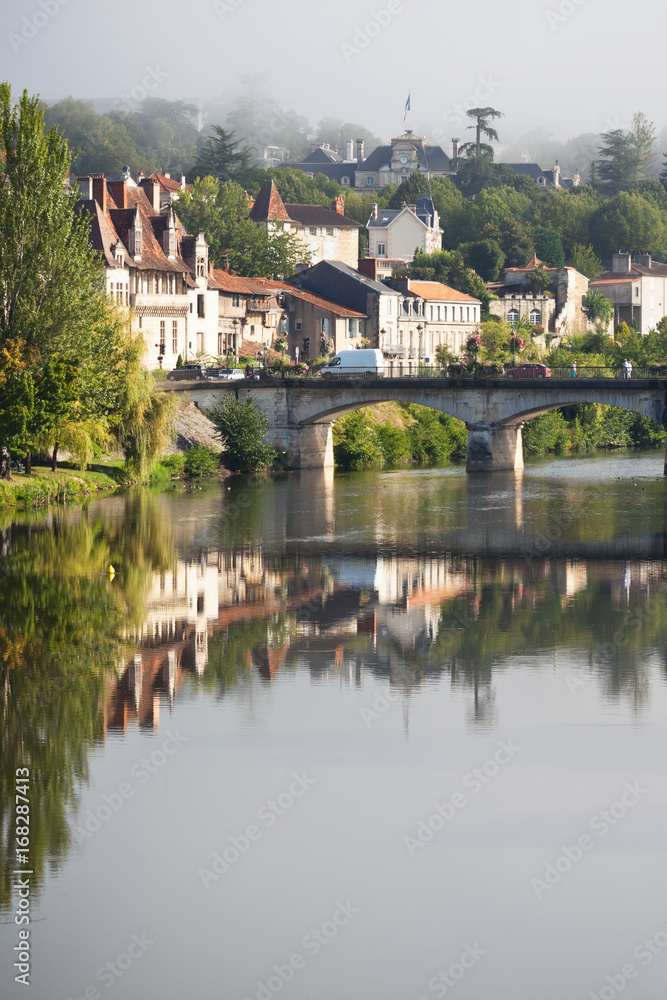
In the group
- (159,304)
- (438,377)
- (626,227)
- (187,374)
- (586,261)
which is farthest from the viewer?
(626,227)

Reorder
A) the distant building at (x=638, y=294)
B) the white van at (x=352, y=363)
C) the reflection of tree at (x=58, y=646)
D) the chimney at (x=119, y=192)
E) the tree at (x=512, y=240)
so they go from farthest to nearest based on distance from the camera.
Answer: the distant building at (x=638, y=294)
the tree at (x=512, y=240)
the white van at (x=352, y=363)
the chimney at (x=119, y=192)
the reflection of tree at (x=58, y=646)

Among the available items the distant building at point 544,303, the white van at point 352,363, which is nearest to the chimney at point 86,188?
the white van at point 352,363

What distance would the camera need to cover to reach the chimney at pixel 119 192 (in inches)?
3469

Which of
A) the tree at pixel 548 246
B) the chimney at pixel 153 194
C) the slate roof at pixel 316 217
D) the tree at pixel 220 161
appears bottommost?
the chimney at pixel 153 194

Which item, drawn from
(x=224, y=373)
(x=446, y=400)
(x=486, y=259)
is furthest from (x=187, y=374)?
(x=486, y=259)

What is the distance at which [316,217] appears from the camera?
503ft

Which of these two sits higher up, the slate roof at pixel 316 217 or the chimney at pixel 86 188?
the slate roof at pixel 316 217

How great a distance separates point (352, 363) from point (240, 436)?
15635 millimetres

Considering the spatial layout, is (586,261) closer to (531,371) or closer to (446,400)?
(531,371)

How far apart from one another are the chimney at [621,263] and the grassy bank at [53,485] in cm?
10265

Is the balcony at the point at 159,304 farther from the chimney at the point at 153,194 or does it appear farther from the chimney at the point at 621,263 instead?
the chimney at the point at 621,263

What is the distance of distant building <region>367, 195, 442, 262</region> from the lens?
158500 mm

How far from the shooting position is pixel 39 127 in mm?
53344

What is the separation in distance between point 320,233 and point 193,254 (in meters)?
61.1
